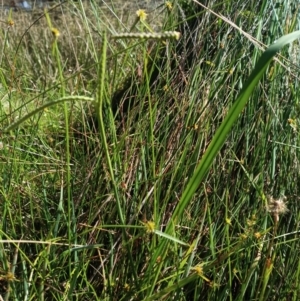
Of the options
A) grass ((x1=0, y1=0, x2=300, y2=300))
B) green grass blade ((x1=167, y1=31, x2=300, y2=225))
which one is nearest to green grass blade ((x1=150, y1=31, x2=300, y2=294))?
green grass blade ((x1=167, y1=31, x2=300, y2=225))

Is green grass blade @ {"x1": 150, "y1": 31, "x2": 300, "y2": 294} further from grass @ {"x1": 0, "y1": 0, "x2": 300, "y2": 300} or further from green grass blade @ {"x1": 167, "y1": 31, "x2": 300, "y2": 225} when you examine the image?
grass @ {"x1": 0, "y1": 0, "x2": 300, "y2": 300}

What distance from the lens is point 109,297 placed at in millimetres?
1025

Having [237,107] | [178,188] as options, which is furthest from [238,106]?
[178,188]

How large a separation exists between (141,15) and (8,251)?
583 mm

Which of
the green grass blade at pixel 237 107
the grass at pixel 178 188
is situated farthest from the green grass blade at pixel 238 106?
the grass at pixel 178 188

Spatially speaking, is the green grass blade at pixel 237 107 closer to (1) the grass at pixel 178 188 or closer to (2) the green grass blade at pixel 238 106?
(2) the green grass blade at pixel 238 106

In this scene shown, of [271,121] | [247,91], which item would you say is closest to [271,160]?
[271,121]

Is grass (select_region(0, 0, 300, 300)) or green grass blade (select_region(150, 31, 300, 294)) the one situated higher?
green grass blade (select_region(150, 31, 300, 294))

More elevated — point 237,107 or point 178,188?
point 237,107

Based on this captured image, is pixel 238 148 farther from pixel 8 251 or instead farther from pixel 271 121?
pixel 8 251

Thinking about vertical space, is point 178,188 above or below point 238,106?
below

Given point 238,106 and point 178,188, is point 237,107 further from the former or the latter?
point 178,188

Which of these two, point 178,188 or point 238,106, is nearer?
point 238,106

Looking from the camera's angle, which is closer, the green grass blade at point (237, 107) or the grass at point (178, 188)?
the green grass blade at point (237, 107)
